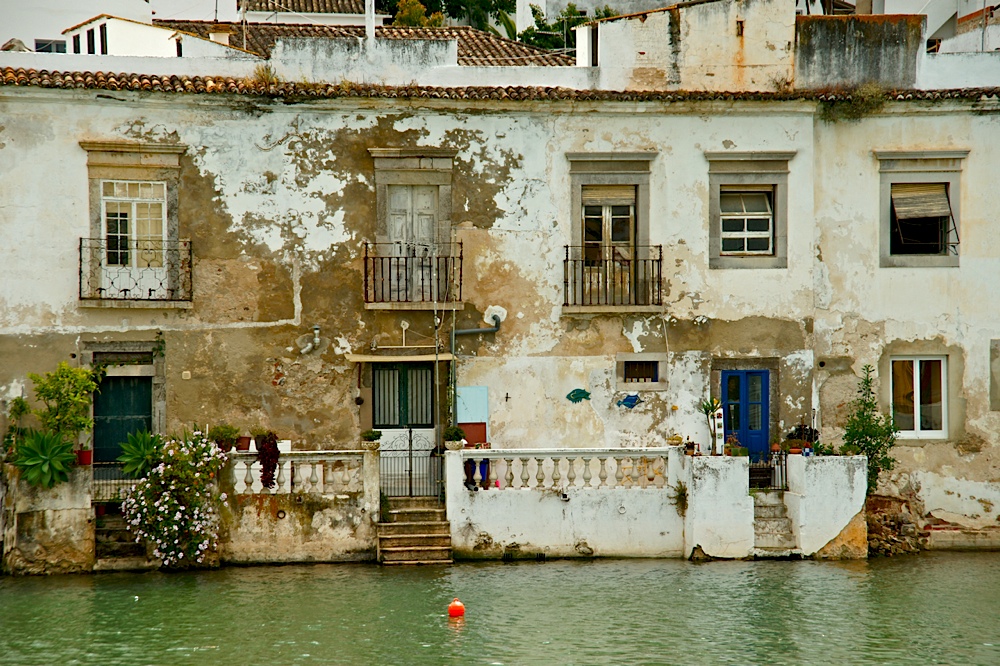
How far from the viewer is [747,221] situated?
21.8 m

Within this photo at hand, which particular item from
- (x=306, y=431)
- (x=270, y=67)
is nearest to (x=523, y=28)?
(x=270, y=67)

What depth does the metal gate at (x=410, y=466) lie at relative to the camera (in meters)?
20.7

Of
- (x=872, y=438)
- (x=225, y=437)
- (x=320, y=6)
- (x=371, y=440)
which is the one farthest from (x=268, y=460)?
(x=320, y=6)

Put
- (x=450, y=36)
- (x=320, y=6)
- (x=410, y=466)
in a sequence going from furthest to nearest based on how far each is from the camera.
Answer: (x=320, y=6) → (x=450, y=36) → (x=410, y=466)

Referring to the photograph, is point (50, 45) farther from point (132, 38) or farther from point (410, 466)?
point (410, 466)

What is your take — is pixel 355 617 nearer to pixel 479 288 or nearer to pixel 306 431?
pixel 306 431

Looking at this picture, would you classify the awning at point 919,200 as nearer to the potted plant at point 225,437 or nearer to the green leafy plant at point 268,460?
the green leafy plant at point 268,460

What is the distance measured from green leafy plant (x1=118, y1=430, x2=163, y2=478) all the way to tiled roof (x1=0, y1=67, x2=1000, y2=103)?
5286 millimetres

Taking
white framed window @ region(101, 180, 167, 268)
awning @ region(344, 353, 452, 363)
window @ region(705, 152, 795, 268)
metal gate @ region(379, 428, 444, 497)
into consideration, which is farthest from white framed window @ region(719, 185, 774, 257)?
white framed window @ region(101, 180, 167, 268)

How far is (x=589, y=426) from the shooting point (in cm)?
2141

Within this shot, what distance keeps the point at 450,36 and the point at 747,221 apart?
29.2ft

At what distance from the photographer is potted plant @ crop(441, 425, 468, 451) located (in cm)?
1978

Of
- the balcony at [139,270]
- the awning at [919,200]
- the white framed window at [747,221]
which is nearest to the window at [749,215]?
the white framed window at [747,221]

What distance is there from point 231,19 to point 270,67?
15.3m
